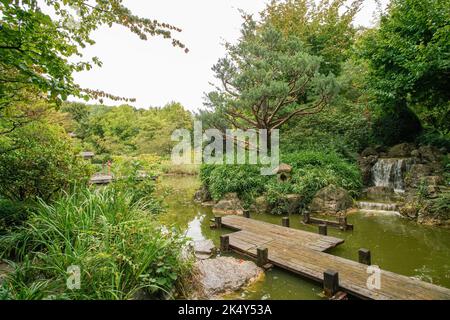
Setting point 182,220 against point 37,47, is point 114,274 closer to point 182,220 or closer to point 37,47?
point 37,47

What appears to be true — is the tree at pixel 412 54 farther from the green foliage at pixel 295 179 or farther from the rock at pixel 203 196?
the rock at pixel 203 196

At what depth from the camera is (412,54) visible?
25.2 feet

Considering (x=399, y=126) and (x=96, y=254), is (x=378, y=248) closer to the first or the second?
(x=96, y=254)

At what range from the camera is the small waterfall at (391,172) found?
877cm

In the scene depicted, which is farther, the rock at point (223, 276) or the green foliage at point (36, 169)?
the green foliage at point (36, 169)

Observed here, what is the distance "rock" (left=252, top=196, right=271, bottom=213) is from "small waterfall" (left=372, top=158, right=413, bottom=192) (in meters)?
4.84

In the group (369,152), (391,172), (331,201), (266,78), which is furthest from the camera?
(369,152)

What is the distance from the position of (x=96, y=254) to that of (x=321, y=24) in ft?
52.1

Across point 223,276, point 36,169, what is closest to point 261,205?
point 223,276

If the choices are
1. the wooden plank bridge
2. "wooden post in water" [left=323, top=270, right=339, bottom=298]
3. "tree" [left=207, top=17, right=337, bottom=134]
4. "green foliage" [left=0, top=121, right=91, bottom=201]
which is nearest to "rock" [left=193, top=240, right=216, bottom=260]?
the wooden plank bridge

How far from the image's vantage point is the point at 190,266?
123 inches

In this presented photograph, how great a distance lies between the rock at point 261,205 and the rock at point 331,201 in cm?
141

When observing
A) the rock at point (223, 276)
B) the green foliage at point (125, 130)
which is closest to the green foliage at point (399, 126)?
the rock at point (223, 276)

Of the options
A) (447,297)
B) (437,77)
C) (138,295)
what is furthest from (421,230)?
(138,295)
